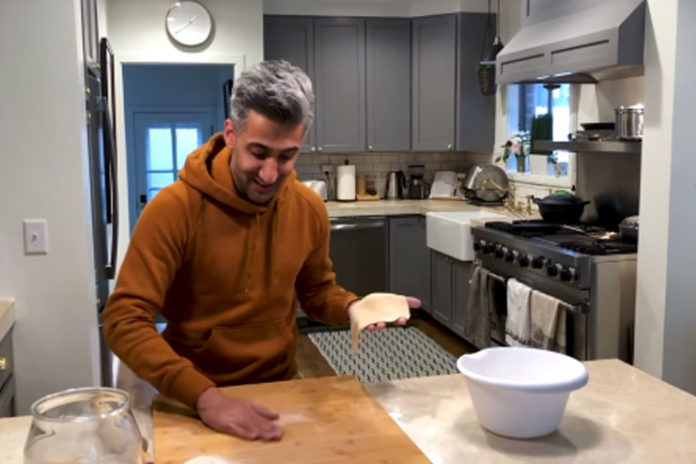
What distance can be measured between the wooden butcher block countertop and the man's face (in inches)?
18.2

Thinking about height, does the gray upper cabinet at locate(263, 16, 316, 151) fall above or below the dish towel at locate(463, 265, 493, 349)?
above

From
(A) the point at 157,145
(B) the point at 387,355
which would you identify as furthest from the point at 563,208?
(A) the point at 157,145

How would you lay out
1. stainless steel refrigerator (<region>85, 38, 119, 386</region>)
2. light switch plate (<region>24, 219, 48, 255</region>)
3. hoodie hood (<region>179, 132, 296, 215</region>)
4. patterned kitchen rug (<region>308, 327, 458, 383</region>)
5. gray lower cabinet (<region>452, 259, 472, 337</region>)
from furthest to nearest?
1. gray lower cabinet (<region>452, 259, 472, 337</region>)
2. patterned kitchen rug (<region>308, 327, 458, 383</region>)
3. stainless steel refrigerator (<region>85, 38, 119, 386</region>)
4. light switch plate (<region>24, 219, 48, 255</region>)
5. hoodie hood (<region>179, 132, 296, 215</region>)

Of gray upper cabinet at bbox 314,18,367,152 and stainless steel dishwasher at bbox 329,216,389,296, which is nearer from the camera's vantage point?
stainless steel dishwasher at bbox 329,216,389,296

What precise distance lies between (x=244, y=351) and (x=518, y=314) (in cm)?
239

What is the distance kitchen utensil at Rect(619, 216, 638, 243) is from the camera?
11.8 ft

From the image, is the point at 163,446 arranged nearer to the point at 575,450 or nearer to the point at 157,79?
the point at 575,450

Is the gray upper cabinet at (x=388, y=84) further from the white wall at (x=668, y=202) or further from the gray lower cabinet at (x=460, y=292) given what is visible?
the white wall at (x=668, y=202)

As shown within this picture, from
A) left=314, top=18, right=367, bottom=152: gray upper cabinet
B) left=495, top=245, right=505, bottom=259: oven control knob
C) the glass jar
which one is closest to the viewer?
the glass jar

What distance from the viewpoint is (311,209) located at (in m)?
1.89

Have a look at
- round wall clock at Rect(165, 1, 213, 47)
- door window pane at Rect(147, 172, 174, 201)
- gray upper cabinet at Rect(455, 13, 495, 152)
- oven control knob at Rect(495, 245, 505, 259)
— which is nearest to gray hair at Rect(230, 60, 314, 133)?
oven control knob at Rect(495, 245, 505, 259)

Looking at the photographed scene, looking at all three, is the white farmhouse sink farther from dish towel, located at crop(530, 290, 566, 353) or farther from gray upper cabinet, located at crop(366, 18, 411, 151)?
dish towel, located at crop(530, 290, 566, 353)

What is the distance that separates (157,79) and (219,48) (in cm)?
274

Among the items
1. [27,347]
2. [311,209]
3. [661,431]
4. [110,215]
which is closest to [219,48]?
[110,215]
